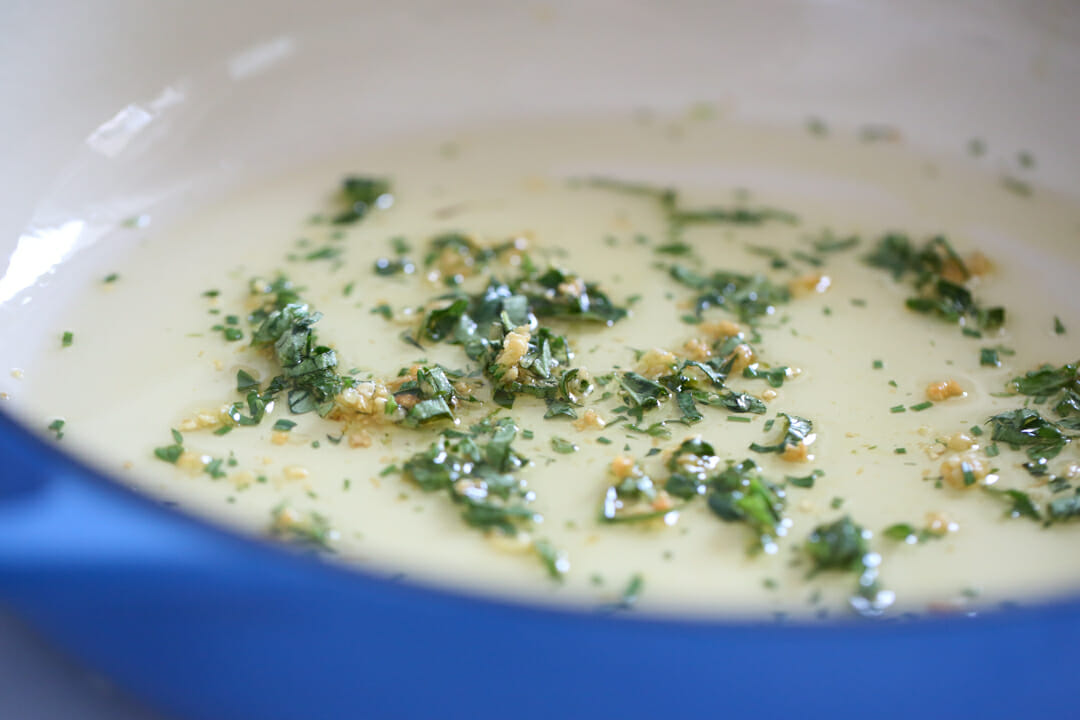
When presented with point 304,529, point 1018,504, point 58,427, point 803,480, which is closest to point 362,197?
point 58,427

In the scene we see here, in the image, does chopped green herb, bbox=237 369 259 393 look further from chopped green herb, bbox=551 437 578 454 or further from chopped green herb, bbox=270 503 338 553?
chopped green herb, bbox=551 437 578 454

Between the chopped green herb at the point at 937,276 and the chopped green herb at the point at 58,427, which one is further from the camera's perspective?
the chopped green herb at the point at 937,276

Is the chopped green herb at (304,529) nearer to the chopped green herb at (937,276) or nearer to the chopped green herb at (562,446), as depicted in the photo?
the chopped green herb at (562,446)

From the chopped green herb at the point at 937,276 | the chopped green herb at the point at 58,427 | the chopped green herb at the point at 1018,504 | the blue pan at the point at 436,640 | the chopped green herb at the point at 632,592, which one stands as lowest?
the blue pan at the point at 436,640

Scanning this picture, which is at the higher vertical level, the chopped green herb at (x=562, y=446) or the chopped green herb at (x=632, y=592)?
the chopped green herb at (x=562, y=446)

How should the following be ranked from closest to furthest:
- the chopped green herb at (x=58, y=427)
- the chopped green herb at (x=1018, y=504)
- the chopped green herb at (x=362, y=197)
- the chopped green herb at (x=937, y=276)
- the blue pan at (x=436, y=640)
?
1. the blue pan at (x=436, y=640)
2. the chopped green herb at (x=1018, y=504)
3. the chopped green herb at (x=58, y=427)
4. the chopped green herb at (x=937, y=276)
5. the chopped green herb at (x=362, y=197)

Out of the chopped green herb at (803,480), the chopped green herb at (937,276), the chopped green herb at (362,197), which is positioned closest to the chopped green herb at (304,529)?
the chopped green herb at (803,480)

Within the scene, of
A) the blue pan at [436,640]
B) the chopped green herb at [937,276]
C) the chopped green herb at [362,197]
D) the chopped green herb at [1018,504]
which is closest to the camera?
the blue pan at [436,640]

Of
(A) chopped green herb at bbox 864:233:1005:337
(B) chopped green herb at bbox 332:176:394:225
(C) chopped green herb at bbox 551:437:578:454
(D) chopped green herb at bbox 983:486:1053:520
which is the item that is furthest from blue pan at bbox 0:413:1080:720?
(B) chopped green herb at bbox 332:176:394:225

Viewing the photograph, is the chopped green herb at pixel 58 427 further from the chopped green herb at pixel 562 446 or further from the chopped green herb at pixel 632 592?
the chopped green herb at pixel 632 592

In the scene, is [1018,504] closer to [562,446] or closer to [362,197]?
[562,446]
